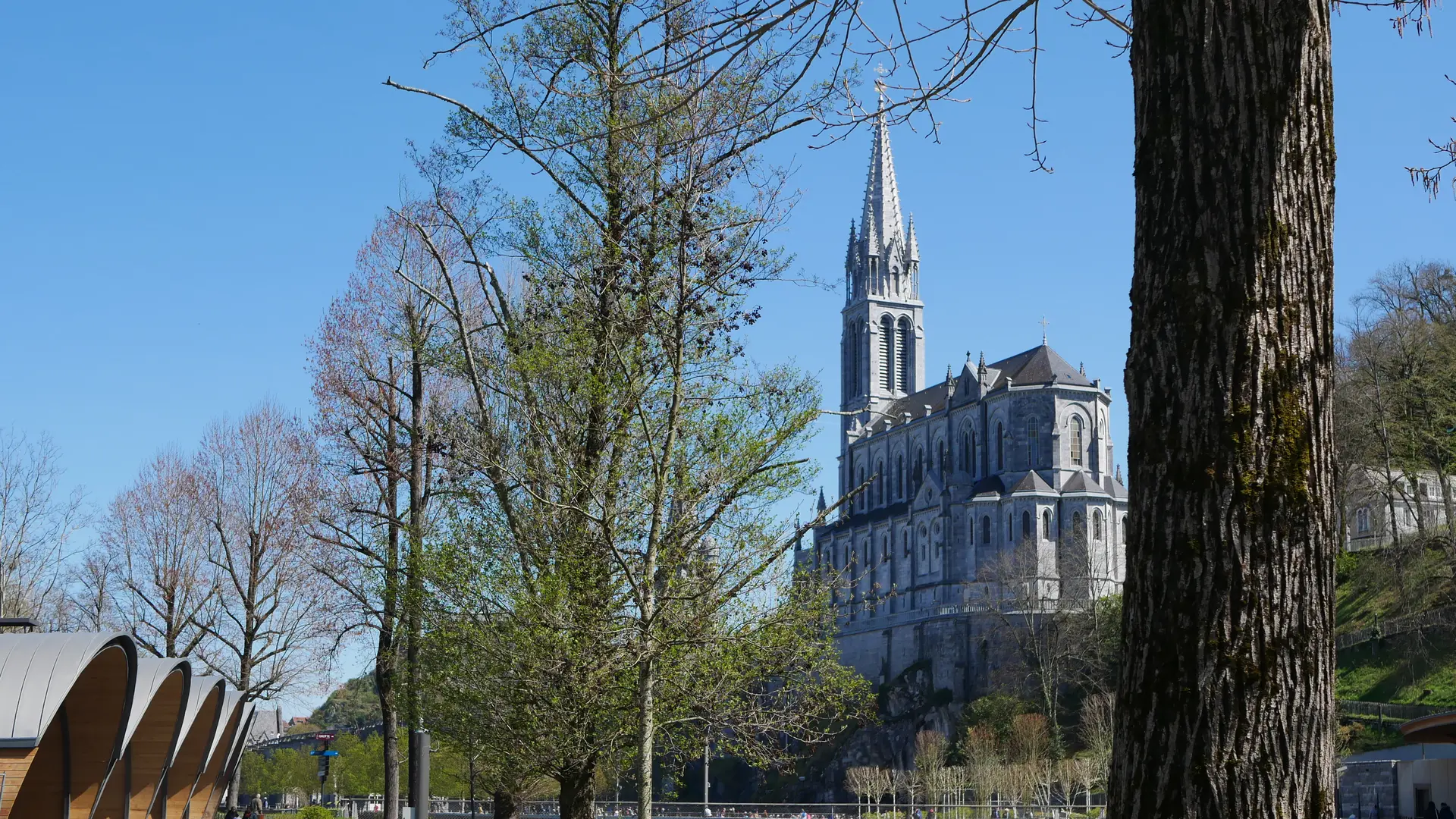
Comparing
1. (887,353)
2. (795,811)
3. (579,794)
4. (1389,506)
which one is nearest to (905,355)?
(887,353)

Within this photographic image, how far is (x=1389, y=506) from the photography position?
232 feet

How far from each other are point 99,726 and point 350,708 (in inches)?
5240

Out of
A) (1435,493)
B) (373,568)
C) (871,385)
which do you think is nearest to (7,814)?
(373,568)

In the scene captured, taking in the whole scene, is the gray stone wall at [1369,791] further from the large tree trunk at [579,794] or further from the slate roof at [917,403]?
the slate roof at [917,403]

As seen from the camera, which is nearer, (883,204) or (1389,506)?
(1389,506)

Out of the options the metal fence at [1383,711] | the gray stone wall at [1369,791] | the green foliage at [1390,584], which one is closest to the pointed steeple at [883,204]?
the green foliage at [1390,584]

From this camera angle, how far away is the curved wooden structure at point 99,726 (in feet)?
63.2

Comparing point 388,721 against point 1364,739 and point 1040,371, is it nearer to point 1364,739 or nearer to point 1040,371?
point 1364,739

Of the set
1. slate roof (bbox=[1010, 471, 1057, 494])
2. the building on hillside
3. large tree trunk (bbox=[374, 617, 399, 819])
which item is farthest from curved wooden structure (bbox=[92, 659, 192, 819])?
slate roof (bbox=[1010, 471, 1057, 494])

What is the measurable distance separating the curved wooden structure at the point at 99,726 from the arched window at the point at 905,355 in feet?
307

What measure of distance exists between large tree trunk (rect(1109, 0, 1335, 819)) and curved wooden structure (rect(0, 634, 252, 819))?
18.2 meters

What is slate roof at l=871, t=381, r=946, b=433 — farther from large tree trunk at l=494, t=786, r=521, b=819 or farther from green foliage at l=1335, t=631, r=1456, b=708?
large tree trunk at l=494, t=786, r=521, b=819

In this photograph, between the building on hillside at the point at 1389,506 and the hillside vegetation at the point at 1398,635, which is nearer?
the hillside vegetation at the point at 1398,635

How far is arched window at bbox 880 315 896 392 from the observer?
126688mm
